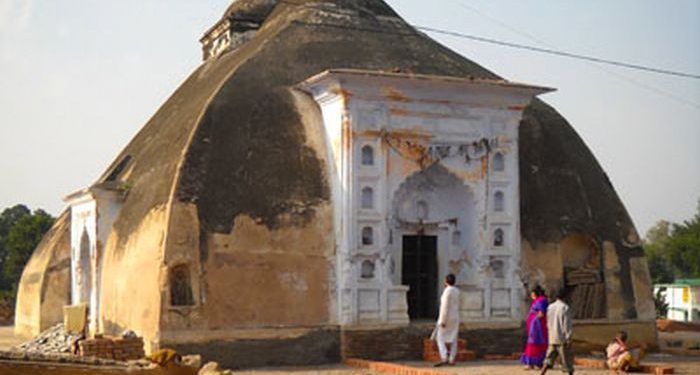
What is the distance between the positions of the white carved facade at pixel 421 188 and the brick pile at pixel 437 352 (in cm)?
52

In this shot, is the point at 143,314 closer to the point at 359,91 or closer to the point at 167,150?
the point at 167,150

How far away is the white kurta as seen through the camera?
15.1 m

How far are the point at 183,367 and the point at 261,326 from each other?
334 centimetres

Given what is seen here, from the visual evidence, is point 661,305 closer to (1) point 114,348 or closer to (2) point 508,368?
(2) point 508,368

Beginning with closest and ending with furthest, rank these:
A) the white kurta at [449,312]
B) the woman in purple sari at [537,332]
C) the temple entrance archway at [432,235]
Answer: the woman in purple sari at [537,332] → the white kurta at [449,312] → the temple entrance archway at [432,235]

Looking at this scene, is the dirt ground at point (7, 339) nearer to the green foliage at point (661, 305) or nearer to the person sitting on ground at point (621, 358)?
the person sitting on ground at point (621, 358)

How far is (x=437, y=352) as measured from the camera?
53.2 feet

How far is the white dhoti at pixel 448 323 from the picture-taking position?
15.2 meters

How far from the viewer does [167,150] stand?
17.4 metres

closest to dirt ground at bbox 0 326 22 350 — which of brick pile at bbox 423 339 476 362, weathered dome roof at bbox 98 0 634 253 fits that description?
weathered dome roof at bbox 98 0 634 253

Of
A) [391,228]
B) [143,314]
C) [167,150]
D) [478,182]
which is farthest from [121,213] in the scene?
[478,182]

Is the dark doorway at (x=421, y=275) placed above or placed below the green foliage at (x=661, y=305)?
above

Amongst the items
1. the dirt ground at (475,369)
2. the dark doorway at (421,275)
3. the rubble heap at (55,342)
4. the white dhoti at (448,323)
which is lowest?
the dirt ground at (475,369)

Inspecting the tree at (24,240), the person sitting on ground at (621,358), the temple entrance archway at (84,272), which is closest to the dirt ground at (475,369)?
the person sitting on ground at (621,358)
